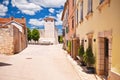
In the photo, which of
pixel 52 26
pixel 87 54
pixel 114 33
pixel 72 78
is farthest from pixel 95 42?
pixel 52 26

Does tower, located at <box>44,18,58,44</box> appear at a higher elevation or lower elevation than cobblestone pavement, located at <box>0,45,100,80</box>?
higher

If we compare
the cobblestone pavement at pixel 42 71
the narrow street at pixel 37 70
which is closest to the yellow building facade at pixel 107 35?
the cobblestone pavement at pixel 42 71

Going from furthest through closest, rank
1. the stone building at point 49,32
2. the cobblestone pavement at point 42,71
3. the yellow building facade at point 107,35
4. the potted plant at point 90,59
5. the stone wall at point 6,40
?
1. the stone building at point 49,32
2. the stone wall at point 6,40
3. the potted plant at point 90,59
4. the cobblestone pavement at point 42,71
5. the yellow building facade at point 107,35

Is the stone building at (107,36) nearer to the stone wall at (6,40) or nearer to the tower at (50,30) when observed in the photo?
the stone wall at (6,40)

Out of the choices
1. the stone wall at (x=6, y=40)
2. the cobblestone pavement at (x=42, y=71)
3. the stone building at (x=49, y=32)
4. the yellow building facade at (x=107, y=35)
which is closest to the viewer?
the yellow building facade at (x=107, y=35)

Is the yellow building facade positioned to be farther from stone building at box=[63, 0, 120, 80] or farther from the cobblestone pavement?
the cobblestone pavement

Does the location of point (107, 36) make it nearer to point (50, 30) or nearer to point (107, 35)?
point (107, 35)

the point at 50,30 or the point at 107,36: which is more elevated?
the point at 50,30

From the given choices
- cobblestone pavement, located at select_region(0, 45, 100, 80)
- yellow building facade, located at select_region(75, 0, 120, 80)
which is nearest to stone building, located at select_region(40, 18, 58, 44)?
cobblestone pavement, located at select_region(0, 45, 100, 80)

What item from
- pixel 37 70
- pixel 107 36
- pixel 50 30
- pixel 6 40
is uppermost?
pixel 50 30

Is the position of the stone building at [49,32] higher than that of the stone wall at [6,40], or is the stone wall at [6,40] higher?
the stone building at [49,32]

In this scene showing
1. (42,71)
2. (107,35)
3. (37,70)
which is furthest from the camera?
(37,70)

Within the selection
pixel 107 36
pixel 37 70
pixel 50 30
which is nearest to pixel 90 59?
pixel 107 36

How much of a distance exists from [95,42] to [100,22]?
1.56 meters
